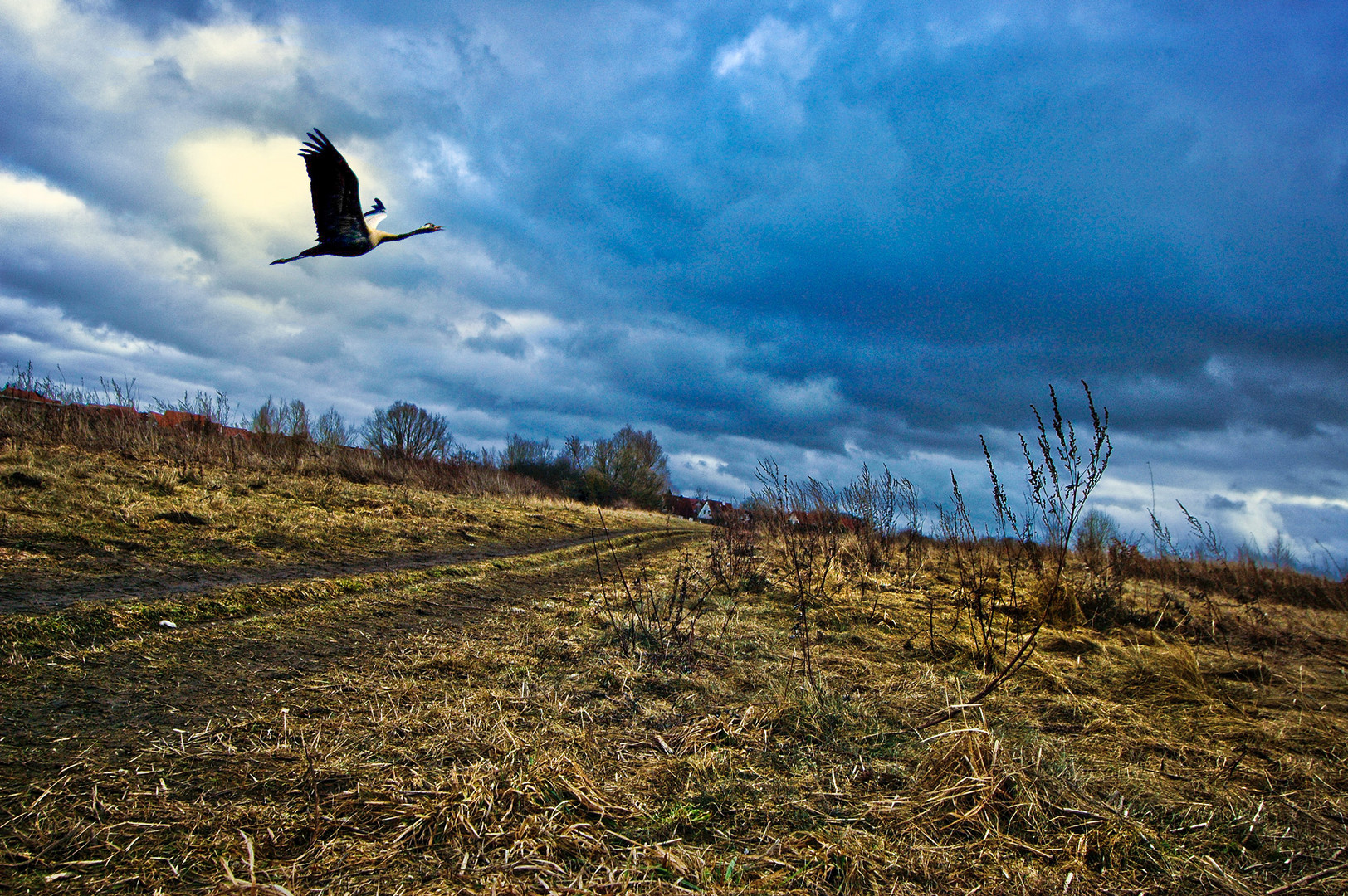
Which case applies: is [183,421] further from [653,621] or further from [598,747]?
[598,747]

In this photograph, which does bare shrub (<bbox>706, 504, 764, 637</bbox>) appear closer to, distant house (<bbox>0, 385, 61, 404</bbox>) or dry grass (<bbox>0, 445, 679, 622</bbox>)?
dry grass (<bbox>0, 445, 679, 622</bbox>)

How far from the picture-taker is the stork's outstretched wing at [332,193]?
8078 millimetres

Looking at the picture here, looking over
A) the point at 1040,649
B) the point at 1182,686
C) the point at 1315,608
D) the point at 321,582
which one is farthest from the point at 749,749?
the point at 1315,608

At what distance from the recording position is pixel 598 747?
9.87ft

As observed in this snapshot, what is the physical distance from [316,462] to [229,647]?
40.9 ft

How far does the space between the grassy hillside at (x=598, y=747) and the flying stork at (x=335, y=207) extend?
4.57 meters

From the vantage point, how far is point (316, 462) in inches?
599

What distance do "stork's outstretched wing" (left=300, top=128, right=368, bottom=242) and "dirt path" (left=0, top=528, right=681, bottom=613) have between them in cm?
454

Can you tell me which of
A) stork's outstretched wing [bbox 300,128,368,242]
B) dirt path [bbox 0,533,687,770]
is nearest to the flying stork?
stork's outstretched wing [bbox 300,128,368,242]

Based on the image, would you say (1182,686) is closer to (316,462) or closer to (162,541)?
(162,541)

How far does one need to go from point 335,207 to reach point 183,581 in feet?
17.1

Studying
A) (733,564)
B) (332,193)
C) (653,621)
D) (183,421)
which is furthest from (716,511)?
(183,421)

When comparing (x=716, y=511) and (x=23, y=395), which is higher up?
(x=23, y=395)

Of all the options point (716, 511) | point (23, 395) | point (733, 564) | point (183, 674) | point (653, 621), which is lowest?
point (183, 674)
